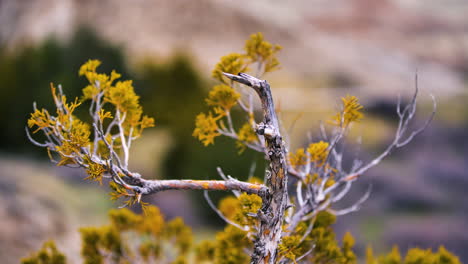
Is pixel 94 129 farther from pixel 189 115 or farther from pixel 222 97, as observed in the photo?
pixel 189 115

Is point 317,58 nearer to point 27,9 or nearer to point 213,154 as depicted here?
point 27,9

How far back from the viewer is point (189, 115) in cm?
2239

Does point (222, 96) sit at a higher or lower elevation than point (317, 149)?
higher

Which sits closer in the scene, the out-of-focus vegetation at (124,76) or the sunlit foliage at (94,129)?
the sunlit foliage at (94,129)

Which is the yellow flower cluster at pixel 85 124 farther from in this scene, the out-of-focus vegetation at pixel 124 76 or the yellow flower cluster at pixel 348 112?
the out-of-focus vegetation at pixel 124 76

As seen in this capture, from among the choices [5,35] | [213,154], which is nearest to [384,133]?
[213,154]

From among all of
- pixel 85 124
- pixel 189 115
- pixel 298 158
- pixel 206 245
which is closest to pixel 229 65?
pixel 298 158

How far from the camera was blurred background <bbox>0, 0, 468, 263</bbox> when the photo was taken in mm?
15008

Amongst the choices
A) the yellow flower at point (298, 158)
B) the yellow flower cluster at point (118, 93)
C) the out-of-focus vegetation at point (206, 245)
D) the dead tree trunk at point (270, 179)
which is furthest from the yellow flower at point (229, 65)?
the dead tree trunk at point (270, 179)

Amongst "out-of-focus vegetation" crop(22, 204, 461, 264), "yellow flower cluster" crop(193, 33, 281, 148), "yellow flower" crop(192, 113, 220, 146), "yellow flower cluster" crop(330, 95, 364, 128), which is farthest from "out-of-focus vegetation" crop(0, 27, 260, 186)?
"yellow flower cluster" crop(330, 95, 364, 128)

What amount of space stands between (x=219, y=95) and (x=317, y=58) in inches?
2368

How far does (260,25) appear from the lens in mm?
71438

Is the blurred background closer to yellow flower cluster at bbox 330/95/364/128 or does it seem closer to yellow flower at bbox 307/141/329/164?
yellow flower cluster at bbox 330/95/364/128

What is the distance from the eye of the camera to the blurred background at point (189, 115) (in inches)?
591
